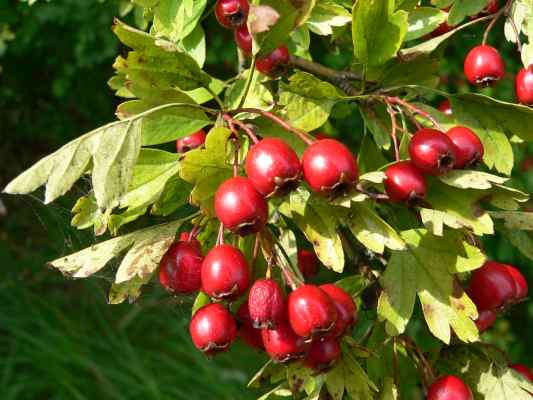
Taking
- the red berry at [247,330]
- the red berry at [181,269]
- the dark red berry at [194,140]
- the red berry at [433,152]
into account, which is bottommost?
the red berry at [247,330]

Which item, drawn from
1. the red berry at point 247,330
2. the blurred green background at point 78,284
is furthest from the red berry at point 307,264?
the blurred green background at point 78,284

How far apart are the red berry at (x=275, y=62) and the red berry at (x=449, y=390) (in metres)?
0.59

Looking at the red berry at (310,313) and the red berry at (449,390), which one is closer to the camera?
the red berry at (310,313)

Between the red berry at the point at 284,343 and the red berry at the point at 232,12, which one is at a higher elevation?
the red berry at the point at 232,12

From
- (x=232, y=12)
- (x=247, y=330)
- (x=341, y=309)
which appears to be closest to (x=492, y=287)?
(x=341, y=309)

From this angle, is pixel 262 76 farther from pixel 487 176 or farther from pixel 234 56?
pixel 234 56

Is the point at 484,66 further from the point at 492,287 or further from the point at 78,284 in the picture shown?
the point at 78,284

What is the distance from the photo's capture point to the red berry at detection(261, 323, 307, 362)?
107 cm

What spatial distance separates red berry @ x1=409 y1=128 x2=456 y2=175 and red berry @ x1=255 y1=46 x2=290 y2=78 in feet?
0.95

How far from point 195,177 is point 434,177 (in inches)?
15.3

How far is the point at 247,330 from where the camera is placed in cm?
116

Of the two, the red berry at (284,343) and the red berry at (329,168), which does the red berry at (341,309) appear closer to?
the red berry at (284,343)

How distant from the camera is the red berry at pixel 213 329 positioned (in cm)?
108

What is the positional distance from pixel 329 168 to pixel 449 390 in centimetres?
45
